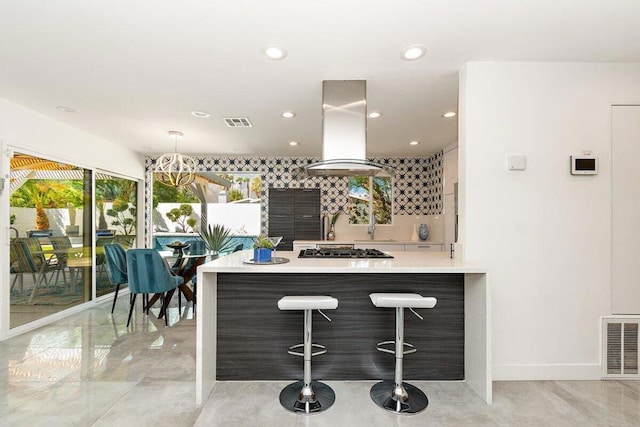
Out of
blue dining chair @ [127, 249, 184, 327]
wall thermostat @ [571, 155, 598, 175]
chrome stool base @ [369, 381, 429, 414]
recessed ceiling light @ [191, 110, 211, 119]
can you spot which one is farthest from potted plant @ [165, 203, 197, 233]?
wall thermostat @ [571, 155, 598, 175]

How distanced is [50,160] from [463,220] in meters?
4.78

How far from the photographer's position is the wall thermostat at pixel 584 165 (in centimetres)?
249

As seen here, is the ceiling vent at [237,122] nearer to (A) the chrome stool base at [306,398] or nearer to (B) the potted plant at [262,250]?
(B) the potted plant at [262,250]

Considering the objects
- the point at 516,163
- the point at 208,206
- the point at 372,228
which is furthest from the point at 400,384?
the point at 208,206

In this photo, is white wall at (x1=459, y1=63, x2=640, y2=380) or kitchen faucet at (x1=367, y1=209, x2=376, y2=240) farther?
kitchen faucet at (x1=367, y1=209, x2=376, y2=240)

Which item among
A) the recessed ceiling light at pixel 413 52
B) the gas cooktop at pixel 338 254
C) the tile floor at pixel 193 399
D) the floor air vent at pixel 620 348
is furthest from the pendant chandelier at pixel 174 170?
the floor air vent at pixel 620 348

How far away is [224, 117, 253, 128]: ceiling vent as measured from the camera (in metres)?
3.90

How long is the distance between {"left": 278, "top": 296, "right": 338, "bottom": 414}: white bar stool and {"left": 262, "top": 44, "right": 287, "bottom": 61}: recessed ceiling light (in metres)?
1.76

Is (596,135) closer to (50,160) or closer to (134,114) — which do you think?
(134,114)

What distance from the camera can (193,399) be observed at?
2240mm

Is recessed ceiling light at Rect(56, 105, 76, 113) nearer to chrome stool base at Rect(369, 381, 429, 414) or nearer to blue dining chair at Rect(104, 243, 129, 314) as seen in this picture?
blue dining chair at Rect(104, 243, 129, 314)

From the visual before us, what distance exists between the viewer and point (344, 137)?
284 cm

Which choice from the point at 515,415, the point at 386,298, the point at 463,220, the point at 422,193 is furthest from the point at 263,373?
the point at 422,193

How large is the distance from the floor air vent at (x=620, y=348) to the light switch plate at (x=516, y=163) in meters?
1.37
